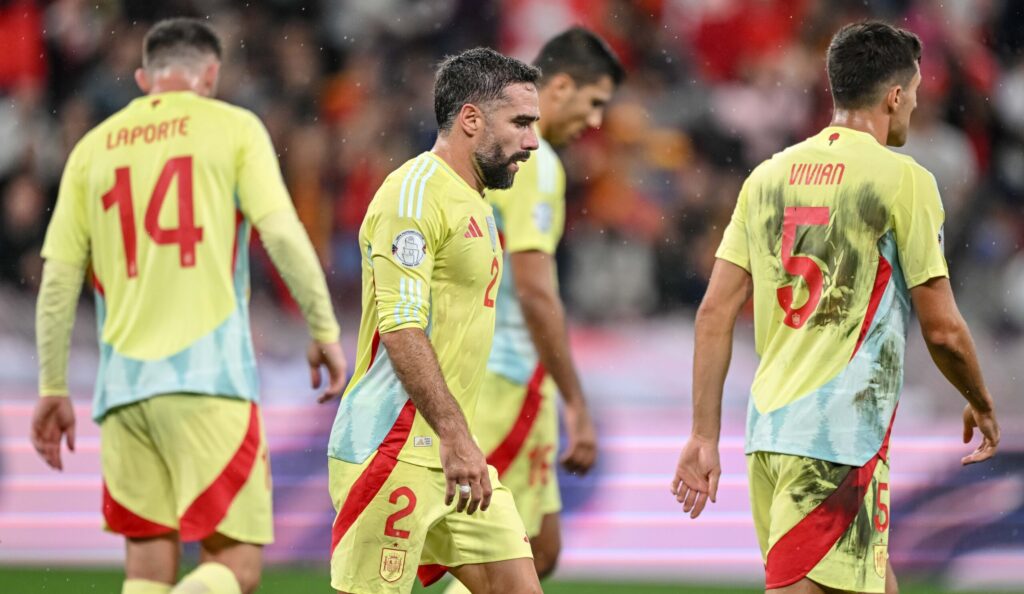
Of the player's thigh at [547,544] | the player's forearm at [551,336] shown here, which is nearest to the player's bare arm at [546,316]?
the player's forearm at [551,336]

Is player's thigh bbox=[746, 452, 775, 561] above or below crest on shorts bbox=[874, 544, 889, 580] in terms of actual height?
above

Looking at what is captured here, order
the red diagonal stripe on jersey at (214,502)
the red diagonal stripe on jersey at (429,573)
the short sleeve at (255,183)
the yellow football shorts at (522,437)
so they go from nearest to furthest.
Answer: the red diagonal stripe on jersey at (429,573) < the red diagonal stripe on jersey at (214,502) < the short sleeve at (255,183) < the yellow football shorts at (522,437)

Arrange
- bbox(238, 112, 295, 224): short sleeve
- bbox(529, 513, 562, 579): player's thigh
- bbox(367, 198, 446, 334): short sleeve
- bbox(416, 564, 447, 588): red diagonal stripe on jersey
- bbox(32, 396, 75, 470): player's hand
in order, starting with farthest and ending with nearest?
bbox(529, 513, 562, 579): player's thigh
bbox(32, 396, 75, 470): player's hand
bbox(238, 112, 295, 224): short sleeve
bbox(416, 564, 447, 588): red diagonal stripe on jersey
bbox(367, 198, 446, 334): short sleeve

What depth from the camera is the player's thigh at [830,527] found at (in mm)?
4297

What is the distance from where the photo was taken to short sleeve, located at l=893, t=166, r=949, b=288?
429 centimetres

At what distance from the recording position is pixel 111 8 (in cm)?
1127

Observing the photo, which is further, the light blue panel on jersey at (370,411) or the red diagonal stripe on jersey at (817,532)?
the red diagonal stripe on jersey at (817,532)

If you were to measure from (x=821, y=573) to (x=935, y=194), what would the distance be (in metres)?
1.12

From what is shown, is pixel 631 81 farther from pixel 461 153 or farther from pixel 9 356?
pixel 461 153

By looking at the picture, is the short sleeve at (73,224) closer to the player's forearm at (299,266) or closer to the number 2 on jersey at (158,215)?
the number 2 on jersey at (158,215)

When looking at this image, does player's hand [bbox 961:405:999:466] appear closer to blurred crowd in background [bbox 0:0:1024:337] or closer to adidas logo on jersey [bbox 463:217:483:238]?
adidas logo on jersey [bbox 463:217:483:238]

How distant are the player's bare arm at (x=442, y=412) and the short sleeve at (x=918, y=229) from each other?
53.3 inches

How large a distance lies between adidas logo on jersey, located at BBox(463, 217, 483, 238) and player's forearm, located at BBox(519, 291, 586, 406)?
5.33 feet

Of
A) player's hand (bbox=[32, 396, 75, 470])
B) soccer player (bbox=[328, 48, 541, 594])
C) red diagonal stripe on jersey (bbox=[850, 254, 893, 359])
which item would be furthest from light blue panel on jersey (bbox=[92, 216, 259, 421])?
red diagonal stripe on jersey (bbox=[850, 254, 893, 359])
